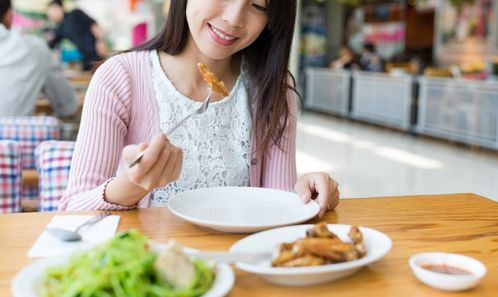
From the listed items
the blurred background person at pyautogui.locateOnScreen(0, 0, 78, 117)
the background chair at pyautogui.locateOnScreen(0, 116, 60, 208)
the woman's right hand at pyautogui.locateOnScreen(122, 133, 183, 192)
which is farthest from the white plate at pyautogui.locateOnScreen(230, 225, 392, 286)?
the blurred background person at pyautogui.locateOnScreen(0, 0, 78, 117)

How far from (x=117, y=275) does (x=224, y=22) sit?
0.85 meters

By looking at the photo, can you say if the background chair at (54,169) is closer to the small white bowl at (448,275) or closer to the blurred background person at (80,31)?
the small white bowl at (448,275)

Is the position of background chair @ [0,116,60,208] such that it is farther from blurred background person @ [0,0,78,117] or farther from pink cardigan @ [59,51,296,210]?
pink cardigan @ [59,51,296,210]

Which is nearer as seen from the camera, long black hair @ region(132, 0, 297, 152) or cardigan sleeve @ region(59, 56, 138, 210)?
cardigan sleeve @ region(59, 56, 138, 210)

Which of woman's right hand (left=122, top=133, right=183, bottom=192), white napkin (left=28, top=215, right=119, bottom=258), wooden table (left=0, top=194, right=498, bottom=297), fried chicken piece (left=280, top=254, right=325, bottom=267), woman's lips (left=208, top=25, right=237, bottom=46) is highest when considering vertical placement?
woman's lips (left=208, top=25, right=237, bottom=46)

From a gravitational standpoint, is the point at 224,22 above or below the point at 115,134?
above

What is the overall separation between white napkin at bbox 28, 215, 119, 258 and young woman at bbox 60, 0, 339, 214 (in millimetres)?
96

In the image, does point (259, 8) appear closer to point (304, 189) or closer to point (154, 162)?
point (304, 189)

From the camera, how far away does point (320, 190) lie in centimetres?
130

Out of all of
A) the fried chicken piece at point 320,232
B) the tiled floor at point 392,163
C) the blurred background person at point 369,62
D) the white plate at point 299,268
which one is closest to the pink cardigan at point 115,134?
the white plate at point 299,268

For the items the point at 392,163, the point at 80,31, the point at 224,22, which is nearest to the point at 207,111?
the point at 224,22

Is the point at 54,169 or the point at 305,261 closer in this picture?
the point at 305,261

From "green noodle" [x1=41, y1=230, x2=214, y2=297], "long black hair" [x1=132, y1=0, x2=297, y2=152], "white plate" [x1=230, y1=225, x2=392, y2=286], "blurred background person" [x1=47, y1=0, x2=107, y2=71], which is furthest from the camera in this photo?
"blurred background person" [x1=47, y1=0, x2=107, y2=71]

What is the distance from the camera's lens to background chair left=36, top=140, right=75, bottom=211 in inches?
76.2
